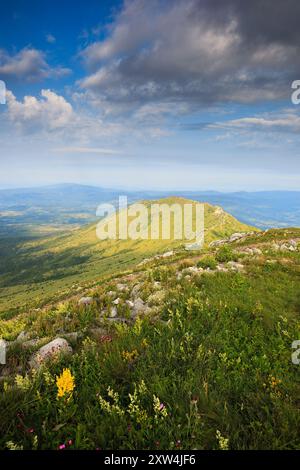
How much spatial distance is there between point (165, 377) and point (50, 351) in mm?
A: 3077

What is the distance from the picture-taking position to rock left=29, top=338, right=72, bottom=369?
6.12 meters

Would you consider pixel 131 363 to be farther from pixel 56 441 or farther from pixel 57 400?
pixel 56 441

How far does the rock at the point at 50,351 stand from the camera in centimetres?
612

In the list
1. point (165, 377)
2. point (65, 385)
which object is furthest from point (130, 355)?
point (65, 385)

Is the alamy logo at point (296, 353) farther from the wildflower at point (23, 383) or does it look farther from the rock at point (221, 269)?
the wildflower at point (23, 383)

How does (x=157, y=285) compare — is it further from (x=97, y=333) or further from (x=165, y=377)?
(x=165, y=377)

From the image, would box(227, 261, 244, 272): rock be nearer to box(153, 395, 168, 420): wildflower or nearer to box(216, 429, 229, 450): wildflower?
box(153, 395, 168, 420): wildflower

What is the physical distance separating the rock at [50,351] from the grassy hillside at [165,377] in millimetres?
180

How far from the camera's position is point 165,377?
206 inches

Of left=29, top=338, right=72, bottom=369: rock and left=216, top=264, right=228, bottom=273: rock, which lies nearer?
left=29, top=338, right=72, bottom=369: rock

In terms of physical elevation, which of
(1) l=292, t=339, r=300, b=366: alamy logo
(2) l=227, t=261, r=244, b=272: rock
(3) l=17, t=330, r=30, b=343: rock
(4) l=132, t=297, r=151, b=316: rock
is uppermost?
(2) l=227, t=261, r=244, b=272: rock

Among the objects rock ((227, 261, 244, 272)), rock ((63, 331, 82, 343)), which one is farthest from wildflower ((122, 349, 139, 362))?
→ rock ((227, 261, 244, 272))

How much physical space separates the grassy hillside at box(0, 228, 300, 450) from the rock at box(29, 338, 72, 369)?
0.59 feet

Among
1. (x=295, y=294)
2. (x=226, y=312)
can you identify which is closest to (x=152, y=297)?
(x=226, y=312)
